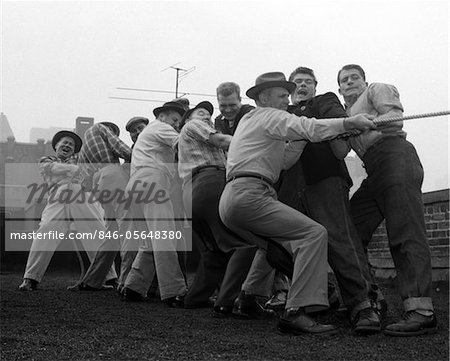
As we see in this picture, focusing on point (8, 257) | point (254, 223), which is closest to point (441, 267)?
point (254, 223)

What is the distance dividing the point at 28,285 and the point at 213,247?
7.73ft

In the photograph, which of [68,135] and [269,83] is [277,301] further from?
[68,135]

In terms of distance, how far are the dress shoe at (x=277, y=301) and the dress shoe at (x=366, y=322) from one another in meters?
1.31

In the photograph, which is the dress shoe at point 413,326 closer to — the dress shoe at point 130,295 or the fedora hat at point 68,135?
the dress shoe at point 130,295

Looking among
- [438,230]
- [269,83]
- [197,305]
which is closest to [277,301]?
[197,305]

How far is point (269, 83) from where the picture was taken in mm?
3836

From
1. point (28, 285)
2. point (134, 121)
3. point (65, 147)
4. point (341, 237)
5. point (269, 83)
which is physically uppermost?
point (269, 83)

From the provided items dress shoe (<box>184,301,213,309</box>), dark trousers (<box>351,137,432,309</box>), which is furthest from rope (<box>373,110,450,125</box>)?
dress shoe (<box>184,301,213,309</box>)

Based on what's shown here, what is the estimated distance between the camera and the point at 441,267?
22.9ft

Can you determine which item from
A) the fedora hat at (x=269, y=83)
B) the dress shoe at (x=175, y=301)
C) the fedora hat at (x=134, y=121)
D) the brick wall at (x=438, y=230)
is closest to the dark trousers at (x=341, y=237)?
the fedora hat at (x=269, y=83)

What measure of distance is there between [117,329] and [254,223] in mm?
978

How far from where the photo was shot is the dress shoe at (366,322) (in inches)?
132

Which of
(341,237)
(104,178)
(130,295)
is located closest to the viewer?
(341,237)

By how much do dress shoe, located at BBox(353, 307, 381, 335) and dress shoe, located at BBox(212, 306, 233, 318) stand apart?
961 mm
